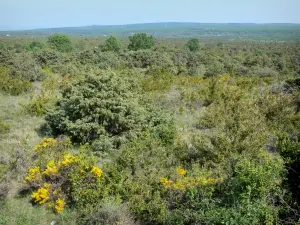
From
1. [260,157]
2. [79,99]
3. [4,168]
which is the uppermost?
[79,99]

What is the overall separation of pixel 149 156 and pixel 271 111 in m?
5.28

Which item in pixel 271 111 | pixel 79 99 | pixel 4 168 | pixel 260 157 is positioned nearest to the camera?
pixel 260 157

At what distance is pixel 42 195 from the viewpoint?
6.37m

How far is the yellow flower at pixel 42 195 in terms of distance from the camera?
20.8ft

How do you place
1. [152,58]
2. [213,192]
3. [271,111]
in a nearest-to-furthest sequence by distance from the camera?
[213,192], [271,111], [152,58]

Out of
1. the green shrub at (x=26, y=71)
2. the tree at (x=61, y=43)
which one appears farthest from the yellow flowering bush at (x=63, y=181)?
the tree at (x=61, y=43)

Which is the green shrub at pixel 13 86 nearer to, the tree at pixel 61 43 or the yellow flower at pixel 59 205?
the yellow flower at pixel 59 205

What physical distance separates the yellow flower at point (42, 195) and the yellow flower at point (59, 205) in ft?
0.86

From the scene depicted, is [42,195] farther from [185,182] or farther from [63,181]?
[185,182]

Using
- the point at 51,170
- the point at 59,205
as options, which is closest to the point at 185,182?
the point at 59,205

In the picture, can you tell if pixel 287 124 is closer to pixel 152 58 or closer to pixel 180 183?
pixel 180 183

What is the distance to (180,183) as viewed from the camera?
6148 mm

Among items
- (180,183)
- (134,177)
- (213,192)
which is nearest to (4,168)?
(134,177)

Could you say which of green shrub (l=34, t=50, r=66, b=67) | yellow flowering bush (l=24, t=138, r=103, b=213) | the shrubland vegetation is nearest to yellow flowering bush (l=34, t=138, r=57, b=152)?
the shrubland vegetation
